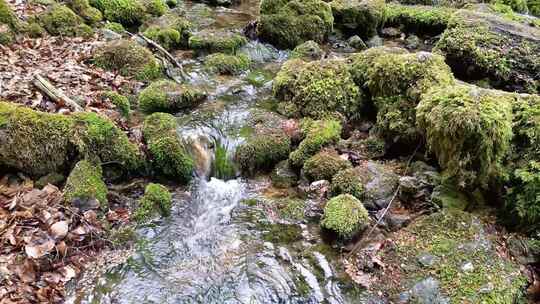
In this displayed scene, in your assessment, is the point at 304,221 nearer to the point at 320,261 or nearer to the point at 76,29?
the point at 320,261

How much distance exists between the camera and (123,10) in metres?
10.4

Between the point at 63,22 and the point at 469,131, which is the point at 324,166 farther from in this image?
the point at 63,22

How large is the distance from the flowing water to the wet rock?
828 mm

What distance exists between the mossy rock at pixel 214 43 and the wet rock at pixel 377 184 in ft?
17.2

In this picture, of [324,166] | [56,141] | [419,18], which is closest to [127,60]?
[56,141]

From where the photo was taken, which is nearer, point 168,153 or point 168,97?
point 168,153

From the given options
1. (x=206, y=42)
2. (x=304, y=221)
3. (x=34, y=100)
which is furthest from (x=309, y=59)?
(x=34, y=100)

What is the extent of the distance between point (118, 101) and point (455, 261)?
17.4 ft

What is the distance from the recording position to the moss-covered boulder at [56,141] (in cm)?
495

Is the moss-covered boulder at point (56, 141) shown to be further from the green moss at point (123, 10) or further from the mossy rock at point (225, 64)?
the green moss at point (123, 10)

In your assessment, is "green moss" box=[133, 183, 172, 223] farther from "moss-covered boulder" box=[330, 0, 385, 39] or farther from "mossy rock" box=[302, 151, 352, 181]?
"moss-covered boulder" box=[330, 0, 385, 39]

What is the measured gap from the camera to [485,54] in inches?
314

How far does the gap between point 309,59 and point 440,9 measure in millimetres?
5124

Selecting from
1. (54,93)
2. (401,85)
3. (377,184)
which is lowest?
(377,184)
